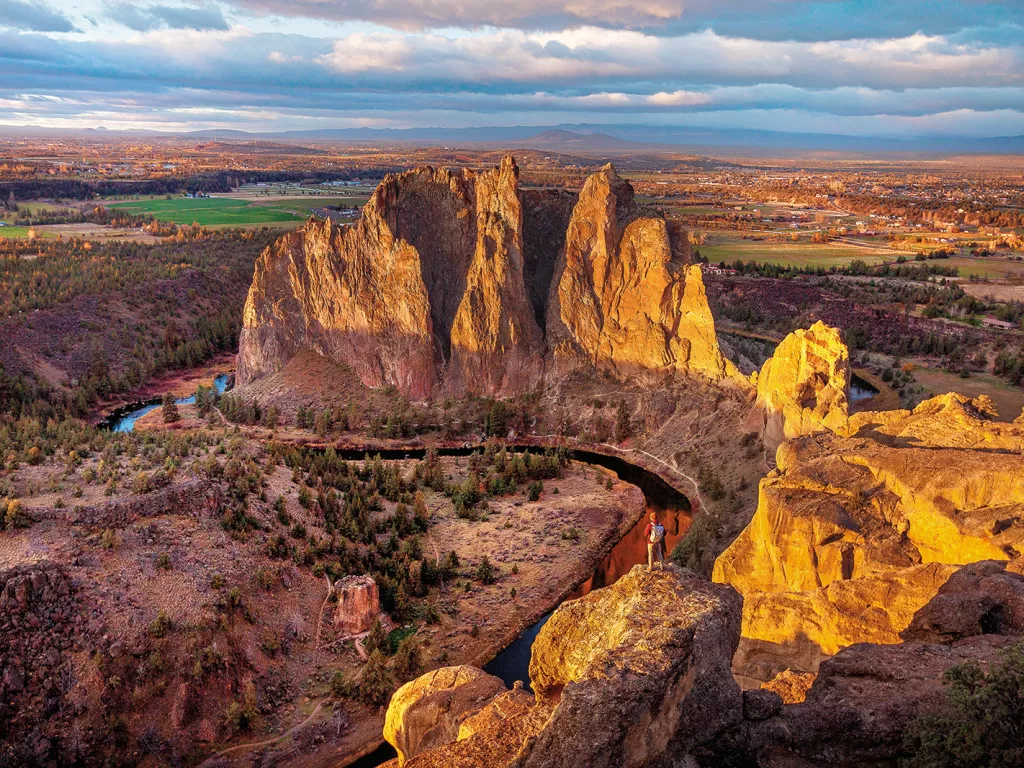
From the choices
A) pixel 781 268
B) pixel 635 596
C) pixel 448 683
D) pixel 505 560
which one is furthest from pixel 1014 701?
pixel 781 268

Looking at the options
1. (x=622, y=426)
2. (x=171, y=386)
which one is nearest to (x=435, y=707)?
(x=622, y=426)

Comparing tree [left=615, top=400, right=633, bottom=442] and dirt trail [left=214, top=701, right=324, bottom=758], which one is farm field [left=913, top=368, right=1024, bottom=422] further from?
dirt trail [left=214, top=701, right=324, bottom=758]

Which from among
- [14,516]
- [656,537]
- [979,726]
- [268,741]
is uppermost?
[979,726]

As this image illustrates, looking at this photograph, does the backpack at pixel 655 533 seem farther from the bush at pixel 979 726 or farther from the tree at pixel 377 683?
the tree at pixel 377 683

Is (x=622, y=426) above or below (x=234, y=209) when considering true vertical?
below

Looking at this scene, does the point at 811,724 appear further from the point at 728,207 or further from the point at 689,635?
the point at 728,207

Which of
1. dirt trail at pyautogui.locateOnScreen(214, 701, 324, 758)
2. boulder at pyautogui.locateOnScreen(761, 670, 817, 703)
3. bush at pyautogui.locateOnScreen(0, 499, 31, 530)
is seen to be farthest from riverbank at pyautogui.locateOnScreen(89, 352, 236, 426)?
boulder at pyautogui.locateOnScreen(761, 670, 817, 703)

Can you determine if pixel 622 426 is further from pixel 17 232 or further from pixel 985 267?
pixel 17 232
